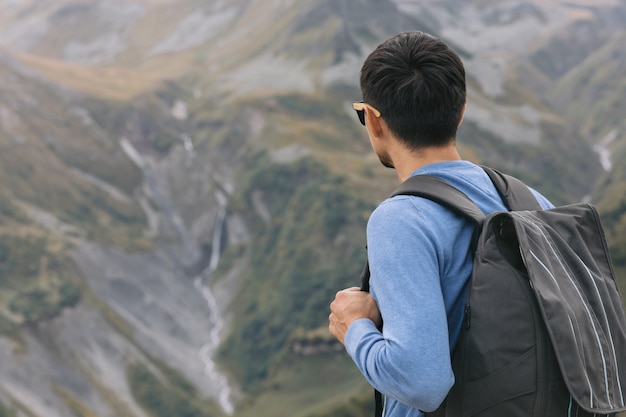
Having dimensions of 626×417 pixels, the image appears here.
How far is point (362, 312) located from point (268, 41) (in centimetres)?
15921

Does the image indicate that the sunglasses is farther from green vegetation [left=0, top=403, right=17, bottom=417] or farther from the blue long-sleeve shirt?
green vegetation [left=0, top=403, right=17, bottom=417]

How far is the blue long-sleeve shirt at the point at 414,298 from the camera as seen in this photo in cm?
429

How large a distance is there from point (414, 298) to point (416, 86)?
1167mm

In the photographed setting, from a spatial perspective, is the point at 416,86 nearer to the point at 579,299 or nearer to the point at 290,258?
the point at 579,299

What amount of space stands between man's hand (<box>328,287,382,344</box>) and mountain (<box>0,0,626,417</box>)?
188 ft

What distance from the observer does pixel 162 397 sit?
78375 millimetres

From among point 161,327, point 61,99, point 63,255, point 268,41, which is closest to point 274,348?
point 161,327

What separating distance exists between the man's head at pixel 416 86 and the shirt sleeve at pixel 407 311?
49 cm

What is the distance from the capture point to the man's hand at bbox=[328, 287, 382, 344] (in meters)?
4.77

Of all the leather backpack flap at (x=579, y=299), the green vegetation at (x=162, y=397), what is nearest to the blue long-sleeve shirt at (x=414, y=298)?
the leather backpack flap at (x=579, y=299)

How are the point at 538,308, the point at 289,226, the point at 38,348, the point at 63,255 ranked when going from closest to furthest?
1. the point at 538,308
2. the point at 38,348
3. the point at 63,255
4. the point at 289,226

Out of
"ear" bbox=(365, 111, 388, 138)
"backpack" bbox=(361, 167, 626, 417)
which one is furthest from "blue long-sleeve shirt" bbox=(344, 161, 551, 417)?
"ear" bbox=(365, 111, 388, 138)

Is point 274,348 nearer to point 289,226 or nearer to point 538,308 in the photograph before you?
point 289,226

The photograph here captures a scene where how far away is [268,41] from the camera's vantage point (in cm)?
16050
